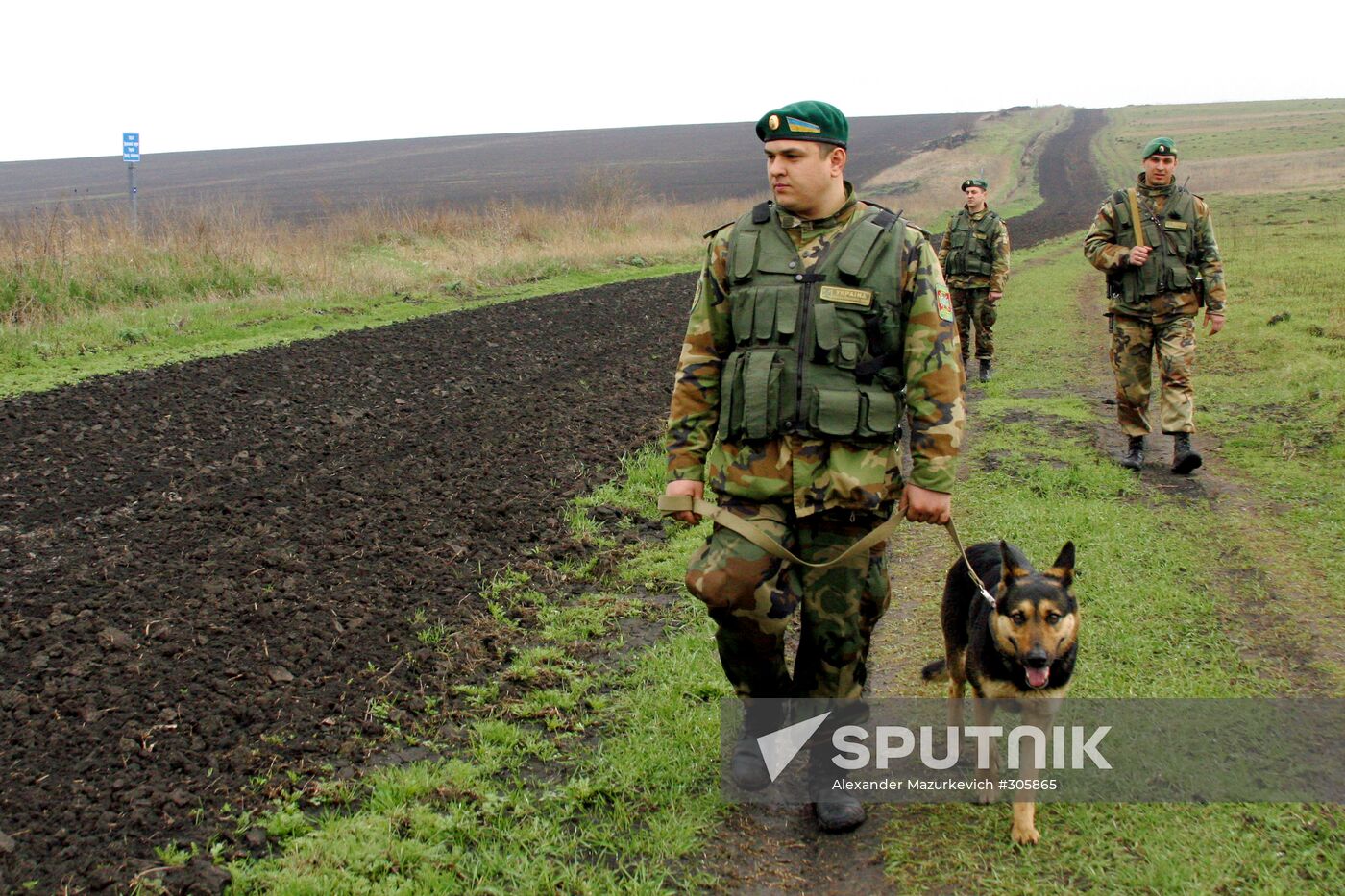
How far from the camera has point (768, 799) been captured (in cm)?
408

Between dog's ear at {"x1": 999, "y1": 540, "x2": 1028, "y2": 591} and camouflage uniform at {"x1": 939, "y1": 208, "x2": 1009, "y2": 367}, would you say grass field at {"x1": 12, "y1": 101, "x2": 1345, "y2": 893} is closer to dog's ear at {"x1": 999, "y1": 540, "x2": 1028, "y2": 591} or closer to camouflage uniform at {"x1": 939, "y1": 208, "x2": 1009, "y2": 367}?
camouflage uniform at {"x1": 939, "y1": 208, "x2": 1009, "y2": 367}

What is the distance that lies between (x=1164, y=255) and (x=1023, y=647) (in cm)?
570

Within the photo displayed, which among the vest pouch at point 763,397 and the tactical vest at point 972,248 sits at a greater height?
the tactical vest at point 972,248

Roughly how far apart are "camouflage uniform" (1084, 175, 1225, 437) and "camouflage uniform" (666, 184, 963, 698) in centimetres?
520

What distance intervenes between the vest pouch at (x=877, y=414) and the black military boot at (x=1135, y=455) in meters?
5.38

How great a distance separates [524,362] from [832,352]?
30.7 feet

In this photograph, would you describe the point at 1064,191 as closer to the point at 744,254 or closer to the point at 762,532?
the point at 744,254

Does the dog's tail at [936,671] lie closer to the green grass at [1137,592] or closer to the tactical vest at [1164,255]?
the green grass at [1137,592]

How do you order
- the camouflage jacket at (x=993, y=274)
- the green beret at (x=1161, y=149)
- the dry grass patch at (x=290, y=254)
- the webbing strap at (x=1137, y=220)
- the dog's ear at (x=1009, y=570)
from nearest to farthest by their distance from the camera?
the dog's ear at (x=1009, y=570)
the green beret at (x=1161, y=149)
the webbing strap at (x=1137, y=220)
the camouflage jacket at (x=993, y=274)
the dry grass patch at (x=290, y=254)

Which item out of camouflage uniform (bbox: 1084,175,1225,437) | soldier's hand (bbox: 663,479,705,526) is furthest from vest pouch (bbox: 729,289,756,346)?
camouflage uniform (bbox: 1084,175,1225,437)

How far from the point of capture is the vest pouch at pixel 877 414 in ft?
12.3

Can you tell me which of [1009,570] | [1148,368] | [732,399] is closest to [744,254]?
[732,399]

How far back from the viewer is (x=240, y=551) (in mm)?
6527

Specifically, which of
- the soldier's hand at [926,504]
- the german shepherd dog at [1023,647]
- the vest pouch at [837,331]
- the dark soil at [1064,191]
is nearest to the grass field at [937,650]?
the german shepherd dog at [1023,647]
